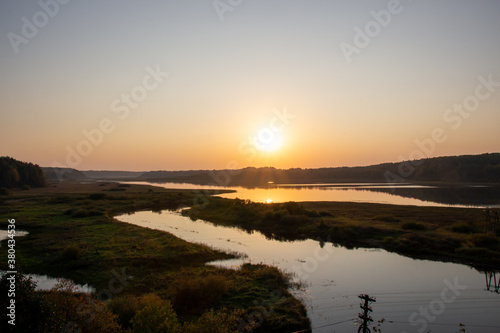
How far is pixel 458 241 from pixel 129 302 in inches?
1232

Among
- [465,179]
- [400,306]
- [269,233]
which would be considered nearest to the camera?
[400,306]

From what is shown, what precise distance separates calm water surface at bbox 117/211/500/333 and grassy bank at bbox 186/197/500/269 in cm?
285

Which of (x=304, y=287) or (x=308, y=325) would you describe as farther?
(x=304, y=287)

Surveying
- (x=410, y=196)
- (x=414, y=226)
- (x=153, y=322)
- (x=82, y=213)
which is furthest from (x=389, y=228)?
(x=410, y=196)

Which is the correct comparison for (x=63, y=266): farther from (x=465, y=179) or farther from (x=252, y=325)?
(x=465, y=179)

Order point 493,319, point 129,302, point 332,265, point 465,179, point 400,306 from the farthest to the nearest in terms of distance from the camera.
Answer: point 465,179, point 332,265, point 400,306, point 493,319, point 129,302

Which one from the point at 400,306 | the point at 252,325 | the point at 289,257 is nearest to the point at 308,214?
the point at 289,257

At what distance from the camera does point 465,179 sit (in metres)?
155

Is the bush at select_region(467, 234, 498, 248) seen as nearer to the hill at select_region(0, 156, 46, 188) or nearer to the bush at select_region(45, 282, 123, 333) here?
the bush at select_region(45, 282, 123, 333)

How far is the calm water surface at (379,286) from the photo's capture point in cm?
1678

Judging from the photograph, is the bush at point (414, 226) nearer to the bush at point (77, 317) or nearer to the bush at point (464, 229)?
the bush at point (464, 229)

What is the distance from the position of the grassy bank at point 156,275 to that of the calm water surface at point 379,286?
2191mm

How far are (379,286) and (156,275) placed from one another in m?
15.7

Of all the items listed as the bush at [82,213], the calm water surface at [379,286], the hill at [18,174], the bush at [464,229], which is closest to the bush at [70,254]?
the calm water surface at [379,286]
